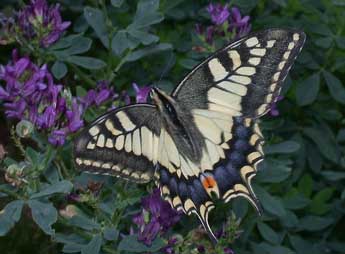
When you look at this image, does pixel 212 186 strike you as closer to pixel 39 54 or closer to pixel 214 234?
pixel 214 234

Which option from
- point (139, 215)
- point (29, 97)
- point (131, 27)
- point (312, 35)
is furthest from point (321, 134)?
point (29, 97)

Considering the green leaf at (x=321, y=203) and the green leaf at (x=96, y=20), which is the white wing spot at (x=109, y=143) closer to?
the green leaf at (x=96, y=20)

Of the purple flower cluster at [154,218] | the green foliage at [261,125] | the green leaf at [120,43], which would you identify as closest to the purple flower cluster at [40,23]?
the green foliage at [261,125]

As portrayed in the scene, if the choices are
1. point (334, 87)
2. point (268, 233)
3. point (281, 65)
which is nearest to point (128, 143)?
point (281, 65)

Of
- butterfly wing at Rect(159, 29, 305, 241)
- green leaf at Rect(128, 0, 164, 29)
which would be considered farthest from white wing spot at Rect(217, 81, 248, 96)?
green leaf at Rect(128, 0, 164, 29)

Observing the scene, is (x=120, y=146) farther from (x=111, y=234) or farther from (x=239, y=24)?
(x=239, y=24)

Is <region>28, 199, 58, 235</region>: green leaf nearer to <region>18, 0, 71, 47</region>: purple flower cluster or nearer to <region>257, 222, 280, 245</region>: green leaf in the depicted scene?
<region>18, 0, 71, 47</region>: purple flower cluster
